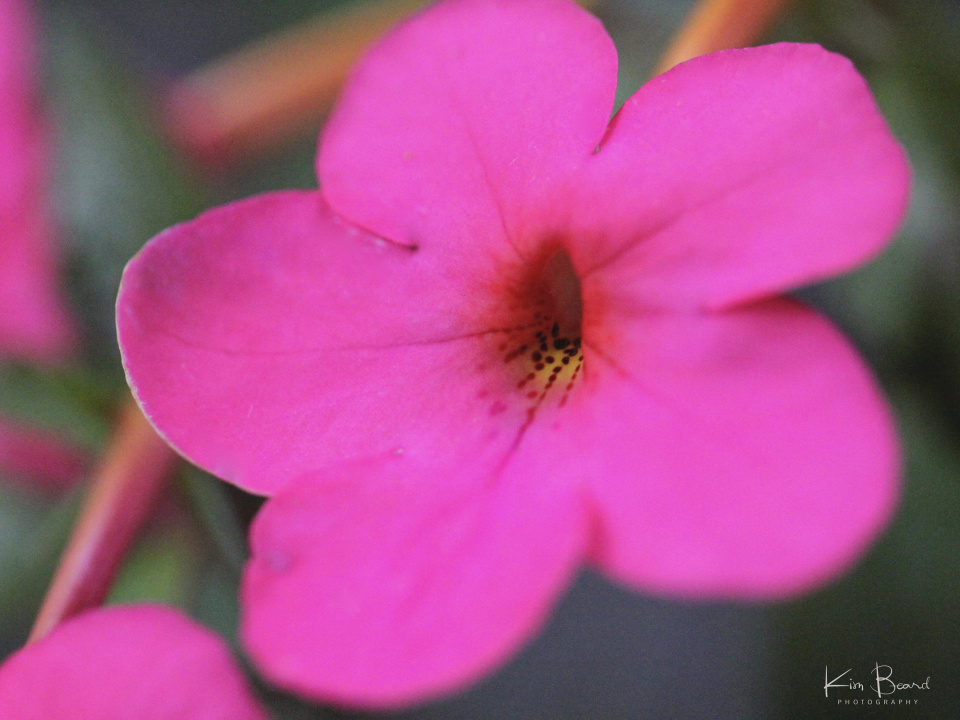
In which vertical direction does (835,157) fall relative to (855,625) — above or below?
above

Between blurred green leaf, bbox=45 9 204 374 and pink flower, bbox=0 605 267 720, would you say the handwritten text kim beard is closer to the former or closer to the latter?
pink flower, bbox=0 605 267 720

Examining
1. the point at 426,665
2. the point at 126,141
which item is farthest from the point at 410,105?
the point at 126,141

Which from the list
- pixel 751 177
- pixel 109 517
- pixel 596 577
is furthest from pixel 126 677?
pixel 596 577

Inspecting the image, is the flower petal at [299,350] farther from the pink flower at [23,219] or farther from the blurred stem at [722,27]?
the pink flower at [23,219]

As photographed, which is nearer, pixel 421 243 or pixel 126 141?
pixel 421 243

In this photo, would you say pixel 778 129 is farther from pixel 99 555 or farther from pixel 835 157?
pixel 99 555

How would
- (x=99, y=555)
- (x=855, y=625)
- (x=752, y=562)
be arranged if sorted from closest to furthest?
(x=752, y=562) → (x=99, y=555) → (x=855, y=625)

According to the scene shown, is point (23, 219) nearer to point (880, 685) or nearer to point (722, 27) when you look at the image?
point (722, 27)
